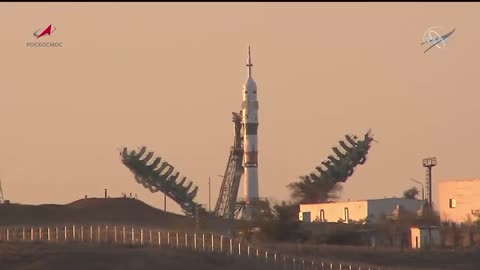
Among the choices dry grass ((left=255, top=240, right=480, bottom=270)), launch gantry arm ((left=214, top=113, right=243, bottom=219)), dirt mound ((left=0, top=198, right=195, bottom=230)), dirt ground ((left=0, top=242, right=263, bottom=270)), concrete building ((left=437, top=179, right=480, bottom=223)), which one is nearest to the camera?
dirt ground ((left=0, top=242, right=263, bottom=270))

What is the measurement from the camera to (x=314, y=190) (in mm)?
115625

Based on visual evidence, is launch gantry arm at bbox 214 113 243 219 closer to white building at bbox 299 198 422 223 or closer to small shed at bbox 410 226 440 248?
white building at bbox 299 198 422 223

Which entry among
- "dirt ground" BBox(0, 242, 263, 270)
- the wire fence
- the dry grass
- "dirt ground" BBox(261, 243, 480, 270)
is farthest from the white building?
"dirt ground" BBox(0, 242, 263, 270)

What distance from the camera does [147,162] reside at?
108938 mm

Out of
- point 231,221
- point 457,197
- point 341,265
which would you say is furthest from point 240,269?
point 231,221

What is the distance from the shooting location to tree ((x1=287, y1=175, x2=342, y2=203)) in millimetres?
114312

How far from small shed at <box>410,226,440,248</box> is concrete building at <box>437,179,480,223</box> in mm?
6859

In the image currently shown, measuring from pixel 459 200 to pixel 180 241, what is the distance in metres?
28.1

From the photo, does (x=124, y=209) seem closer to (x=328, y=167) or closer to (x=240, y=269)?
(x=328, y=167)

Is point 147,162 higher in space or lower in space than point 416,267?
higher

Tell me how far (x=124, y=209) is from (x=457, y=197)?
2702 cm

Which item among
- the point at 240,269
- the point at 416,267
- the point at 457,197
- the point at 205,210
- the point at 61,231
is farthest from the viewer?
the point at 205,210

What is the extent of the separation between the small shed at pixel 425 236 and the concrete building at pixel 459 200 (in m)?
6.86

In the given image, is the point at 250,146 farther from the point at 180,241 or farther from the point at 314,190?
the point at 180,241
